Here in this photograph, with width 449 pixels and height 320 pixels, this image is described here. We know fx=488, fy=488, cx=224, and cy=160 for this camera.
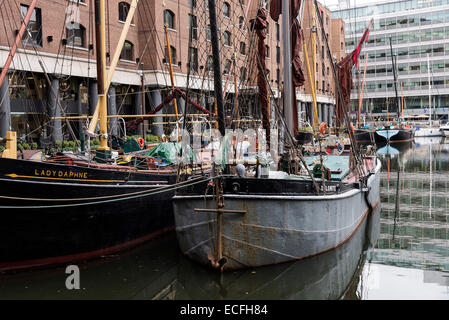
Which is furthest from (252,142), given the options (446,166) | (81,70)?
(446,166)

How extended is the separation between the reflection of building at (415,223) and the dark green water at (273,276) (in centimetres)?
3

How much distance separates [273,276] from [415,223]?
798cm

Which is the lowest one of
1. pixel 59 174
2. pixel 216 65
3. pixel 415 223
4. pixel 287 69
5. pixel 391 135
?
pixel 415 223

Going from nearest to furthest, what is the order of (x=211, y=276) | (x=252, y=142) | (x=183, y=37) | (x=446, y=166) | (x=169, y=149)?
(x=211, y=276) < (x=252, y=142) < (x=169, y=149) < (x=446, y=166) < (x=183, y=37)

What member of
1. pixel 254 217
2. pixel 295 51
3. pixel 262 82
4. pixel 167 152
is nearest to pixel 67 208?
pixel 254 217

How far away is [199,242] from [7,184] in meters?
4.63

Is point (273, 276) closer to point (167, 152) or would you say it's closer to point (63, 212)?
point (63, 212)

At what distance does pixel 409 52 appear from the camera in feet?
355

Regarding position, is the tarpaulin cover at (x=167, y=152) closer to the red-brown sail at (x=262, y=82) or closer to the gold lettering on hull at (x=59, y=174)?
the red-brown sail at (x=262, y=82)

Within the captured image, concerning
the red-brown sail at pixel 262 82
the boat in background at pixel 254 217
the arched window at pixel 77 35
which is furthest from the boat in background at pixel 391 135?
the boat in background at pixel 254 217

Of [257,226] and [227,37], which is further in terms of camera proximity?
[227,37]

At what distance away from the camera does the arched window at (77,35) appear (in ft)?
107

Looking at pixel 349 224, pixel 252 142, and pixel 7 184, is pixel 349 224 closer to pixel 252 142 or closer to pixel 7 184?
pixel 252 142

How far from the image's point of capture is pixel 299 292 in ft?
34.6
